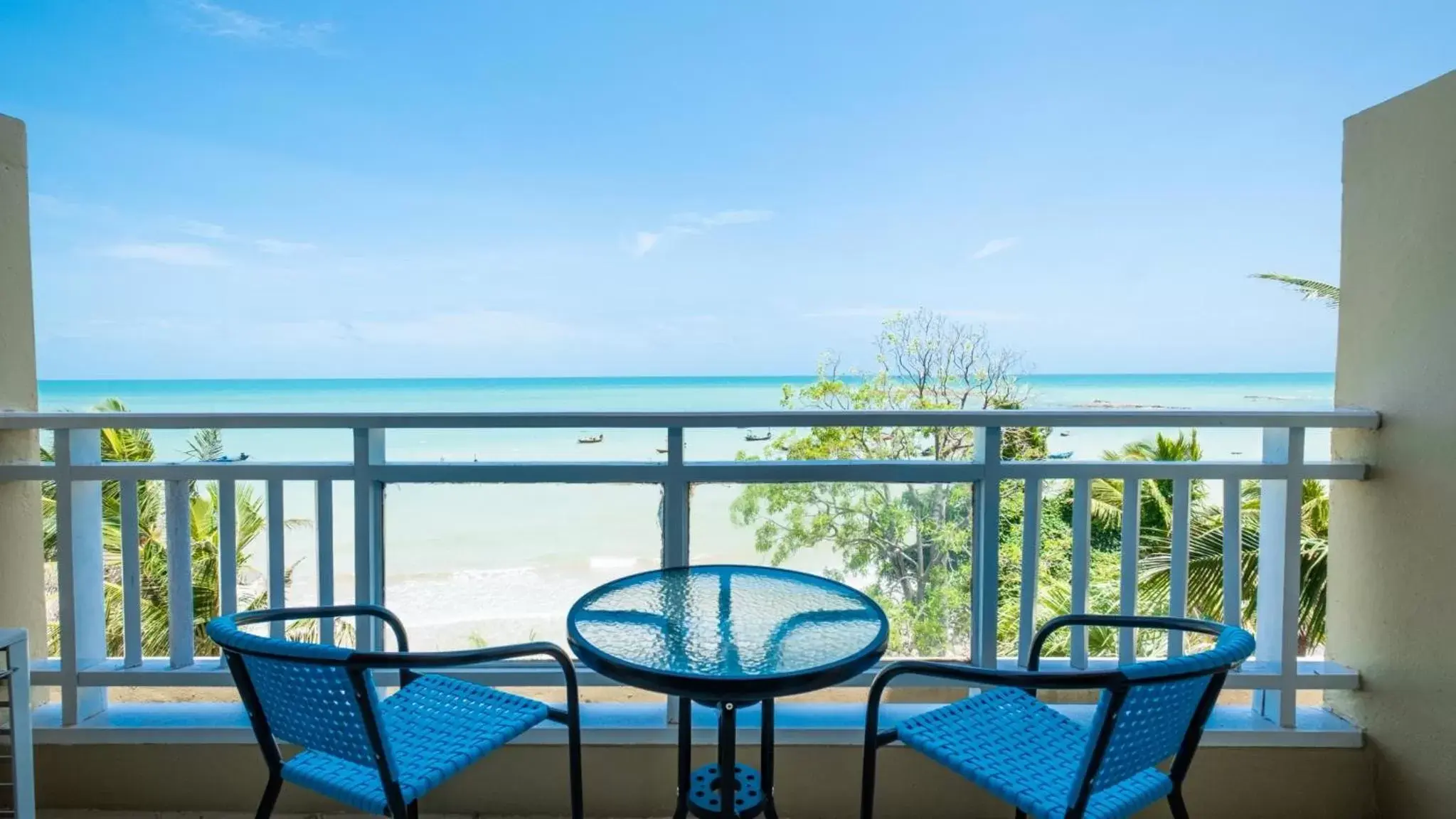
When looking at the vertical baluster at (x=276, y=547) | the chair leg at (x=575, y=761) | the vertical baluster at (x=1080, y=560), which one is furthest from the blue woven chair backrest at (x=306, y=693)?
the vertical baluster at (x=1080, y=560)

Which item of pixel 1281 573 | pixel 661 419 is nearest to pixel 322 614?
pixel 661 419

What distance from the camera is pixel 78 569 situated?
194 cm

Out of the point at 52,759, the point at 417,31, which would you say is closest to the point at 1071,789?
the point at 52,759

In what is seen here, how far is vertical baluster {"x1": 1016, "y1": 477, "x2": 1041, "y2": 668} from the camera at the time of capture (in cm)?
191

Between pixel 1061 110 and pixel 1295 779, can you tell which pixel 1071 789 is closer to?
pixel 1295 779

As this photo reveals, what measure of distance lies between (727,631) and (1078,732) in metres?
0.80

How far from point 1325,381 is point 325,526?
34001 mm

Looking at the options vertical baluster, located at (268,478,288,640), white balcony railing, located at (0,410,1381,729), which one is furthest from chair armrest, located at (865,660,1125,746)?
vertical baluster, located at (268,478,288,640)

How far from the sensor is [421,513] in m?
4.42

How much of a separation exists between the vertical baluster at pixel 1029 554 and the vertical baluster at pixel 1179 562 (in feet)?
1.23

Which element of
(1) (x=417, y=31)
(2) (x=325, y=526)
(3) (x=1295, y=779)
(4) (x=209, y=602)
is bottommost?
(4) (x=209, y=602)

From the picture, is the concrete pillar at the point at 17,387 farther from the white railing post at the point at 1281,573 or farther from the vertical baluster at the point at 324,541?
the white railing post at the point at 1281,573

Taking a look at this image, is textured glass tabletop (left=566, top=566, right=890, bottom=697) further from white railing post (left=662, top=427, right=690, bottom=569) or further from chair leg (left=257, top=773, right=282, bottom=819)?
chair leg (left=257, top=773, right=282, bottom=819)

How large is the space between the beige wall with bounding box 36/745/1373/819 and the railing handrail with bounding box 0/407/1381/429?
930 millimetres
